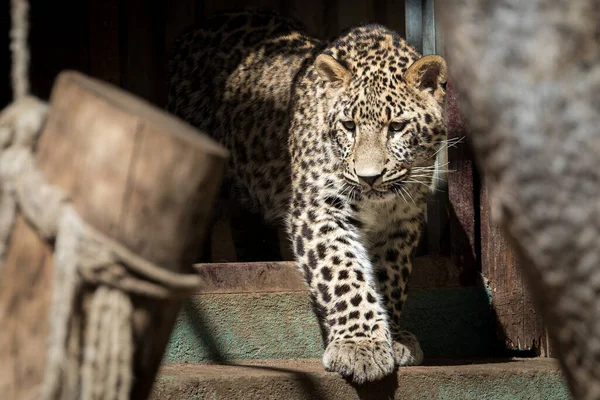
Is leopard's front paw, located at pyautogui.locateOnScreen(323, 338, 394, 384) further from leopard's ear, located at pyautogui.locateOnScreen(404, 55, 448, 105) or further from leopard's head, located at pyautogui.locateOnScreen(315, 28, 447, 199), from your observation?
leopard's ear, located at pyautogui.locateOnScreen(404, 55, 448, 105)

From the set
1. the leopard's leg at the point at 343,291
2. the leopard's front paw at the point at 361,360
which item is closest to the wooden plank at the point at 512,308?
the leopard's leg at the point at 343,291

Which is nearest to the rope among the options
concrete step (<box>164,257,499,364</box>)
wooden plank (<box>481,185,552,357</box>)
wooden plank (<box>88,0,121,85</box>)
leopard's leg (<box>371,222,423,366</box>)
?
concrete step (<box>164,257,499,364</box>)

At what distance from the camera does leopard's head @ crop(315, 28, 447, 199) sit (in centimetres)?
508

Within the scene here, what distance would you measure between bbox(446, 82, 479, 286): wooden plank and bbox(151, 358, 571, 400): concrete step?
1.01 m

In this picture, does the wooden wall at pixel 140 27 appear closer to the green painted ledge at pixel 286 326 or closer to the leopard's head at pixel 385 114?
the leopard's head at pixel 385 114

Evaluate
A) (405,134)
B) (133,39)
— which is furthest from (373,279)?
(133,39)

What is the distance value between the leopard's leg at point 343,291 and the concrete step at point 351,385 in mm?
91

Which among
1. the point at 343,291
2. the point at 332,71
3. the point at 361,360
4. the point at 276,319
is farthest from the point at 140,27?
the point at 361,360

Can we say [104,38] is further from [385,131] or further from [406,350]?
[406,350]

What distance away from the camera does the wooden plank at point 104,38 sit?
6785 mm

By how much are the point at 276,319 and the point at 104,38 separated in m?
2.50

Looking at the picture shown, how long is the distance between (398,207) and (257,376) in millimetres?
1408

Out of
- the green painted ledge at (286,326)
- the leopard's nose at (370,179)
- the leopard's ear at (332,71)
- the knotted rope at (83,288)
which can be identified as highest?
the knotted rope at (83,288)

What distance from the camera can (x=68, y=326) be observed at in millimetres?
1864
